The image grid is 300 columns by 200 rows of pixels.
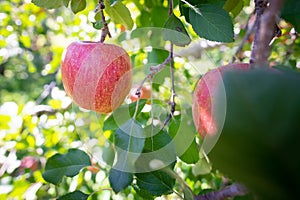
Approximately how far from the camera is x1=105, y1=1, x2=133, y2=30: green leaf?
751mm

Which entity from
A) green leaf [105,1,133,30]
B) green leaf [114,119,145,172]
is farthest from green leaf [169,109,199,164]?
green leaf [105,1,133,30]

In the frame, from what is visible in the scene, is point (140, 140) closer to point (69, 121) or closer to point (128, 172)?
point (128, 172)

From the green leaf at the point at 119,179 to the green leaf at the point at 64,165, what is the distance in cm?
19

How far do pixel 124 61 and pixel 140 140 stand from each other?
0.72 feet

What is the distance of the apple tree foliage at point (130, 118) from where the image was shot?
2.13 ft

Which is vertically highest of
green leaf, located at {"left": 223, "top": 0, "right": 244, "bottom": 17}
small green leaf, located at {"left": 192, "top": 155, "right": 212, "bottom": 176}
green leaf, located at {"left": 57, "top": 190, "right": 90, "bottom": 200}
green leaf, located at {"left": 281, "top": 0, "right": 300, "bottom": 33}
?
green leaf, located at {"left": 281, "top": 0, "right": 300, "bottom": 33}

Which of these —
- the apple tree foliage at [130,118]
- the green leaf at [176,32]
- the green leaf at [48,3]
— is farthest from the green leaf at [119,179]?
the green leaf at [48,3]

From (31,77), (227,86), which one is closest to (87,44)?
(227,86)

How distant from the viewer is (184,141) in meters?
0.75

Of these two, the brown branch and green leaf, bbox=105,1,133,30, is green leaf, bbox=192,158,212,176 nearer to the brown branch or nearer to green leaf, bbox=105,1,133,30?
the brown branch

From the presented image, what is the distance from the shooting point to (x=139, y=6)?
1224 millimetres

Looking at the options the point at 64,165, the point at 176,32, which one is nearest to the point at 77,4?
the point at 176,32

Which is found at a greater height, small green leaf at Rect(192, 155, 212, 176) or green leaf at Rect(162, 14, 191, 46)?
green leaf at Rect(162, 14, 191, 46)

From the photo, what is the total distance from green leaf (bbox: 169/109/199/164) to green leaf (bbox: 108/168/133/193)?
6.4 inches
